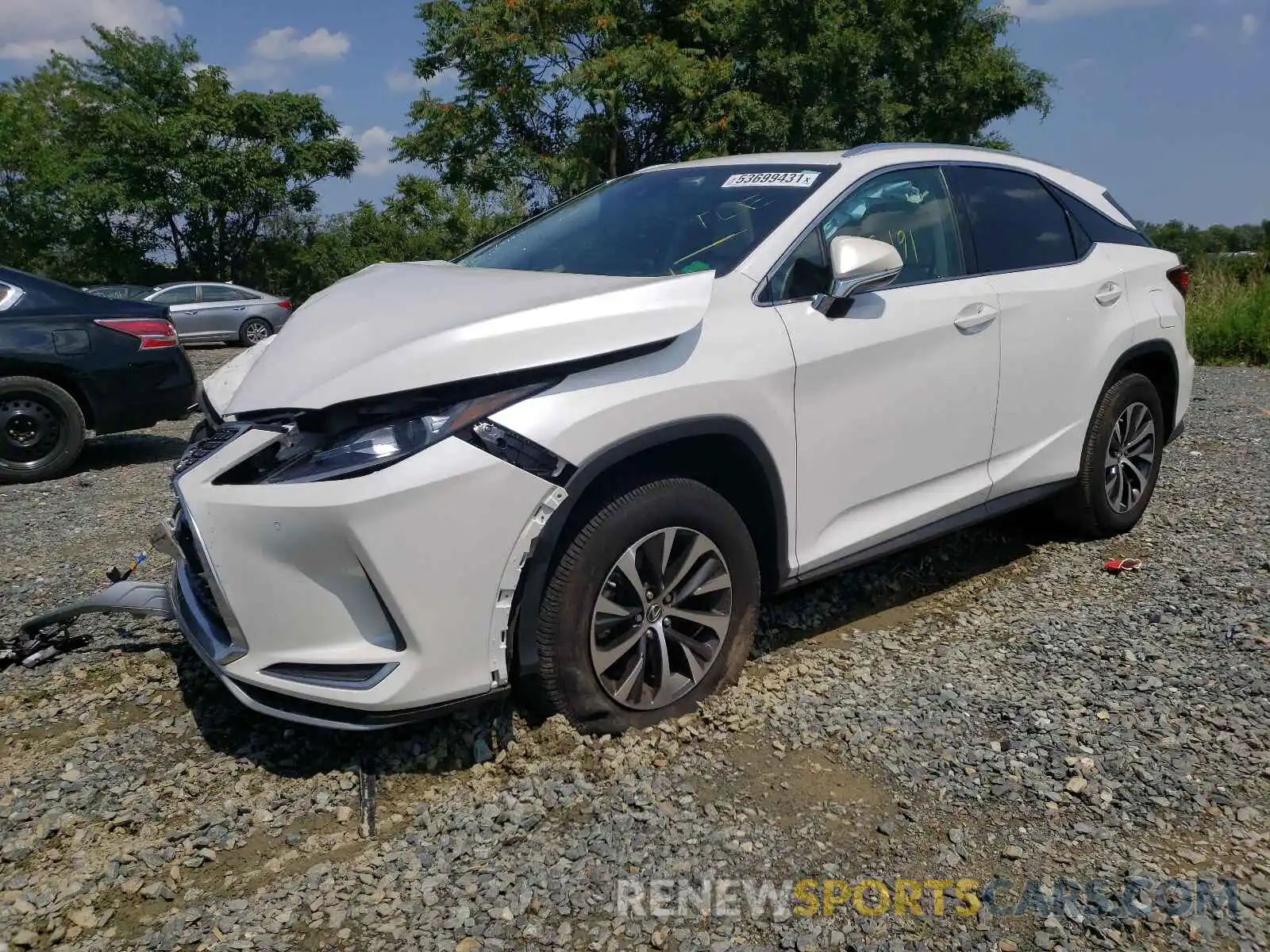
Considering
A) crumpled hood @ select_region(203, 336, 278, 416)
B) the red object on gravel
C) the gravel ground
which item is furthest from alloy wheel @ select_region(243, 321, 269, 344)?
the red object on gravel

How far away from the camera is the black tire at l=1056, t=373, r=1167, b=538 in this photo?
443 cm

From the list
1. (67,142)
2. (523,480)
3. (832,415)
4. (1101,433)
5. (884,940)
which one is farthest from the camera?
(67,142)

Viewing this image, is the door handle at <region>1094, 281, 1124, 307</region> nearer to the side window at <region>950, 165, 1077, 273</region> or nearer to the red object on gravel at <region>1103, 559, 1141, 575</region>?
the side window at <region>950, 165, 1077, 273</region>

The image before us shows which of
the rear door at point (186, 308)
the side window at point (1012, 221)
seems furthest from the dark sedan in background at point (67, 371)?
the rear door at point (186, 308)

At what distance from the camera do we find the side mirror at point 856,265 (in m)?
3.13

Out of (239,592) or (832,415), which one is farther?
(832,415)

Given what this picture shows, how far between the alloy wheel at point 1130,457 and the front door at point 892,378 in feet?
3.55

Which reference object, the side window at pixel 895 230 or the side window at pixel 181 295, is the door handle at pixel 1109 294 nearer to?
the side window at pixel 895 230

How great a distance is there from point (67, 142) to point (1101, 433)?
34818 mm

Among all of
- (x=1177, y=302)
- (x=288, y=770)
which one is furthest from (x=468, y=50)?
(x=288, y=770)

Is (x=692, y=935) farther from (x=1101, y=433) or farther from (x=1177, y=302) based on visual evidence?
(x=1177, y=302)

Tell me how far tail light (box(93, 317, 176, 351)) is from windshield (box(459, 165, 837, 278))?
3883 mm

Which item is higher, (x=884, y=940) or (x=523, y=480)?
(x=523, y=480)

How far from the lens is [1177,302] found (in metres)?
4.82
